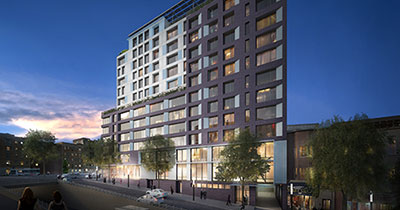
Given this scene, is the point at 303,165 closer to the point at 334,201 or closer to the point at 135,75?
the point at 334,201

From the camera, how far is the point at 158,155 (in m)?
61.8

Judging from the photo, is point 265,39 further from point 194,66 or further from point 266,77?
point 194,66

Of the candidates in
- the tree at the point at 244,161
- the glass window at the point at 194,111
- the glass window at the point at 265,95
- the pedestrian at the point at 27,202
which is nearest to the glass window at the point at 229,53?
the glass window at the point at 265,95

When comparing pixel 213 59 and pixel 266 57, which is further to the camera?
pixel 213 59

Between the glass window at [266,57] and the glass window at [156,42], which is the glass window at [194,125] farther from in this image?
the glass window at [156,42]

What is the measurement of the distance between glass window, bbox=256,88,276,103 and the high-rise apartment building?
7.2 inches

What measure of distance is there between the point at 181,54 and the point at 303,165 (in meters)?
41.8

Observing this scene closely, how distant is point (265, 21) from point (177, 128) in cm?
3224

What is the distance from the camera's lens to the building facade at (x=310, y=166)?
34.4 metres

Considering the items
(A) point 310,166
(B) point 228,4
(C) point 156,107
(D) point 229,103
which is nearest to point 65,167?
(C) point 156,107

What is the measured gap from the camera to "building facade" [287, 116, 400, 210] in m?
34.4

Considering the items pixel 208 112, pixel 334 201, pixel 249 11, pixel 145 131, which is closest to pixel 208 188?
pixel 208 112

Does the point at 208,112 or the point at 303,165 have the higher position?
the point at 208,112

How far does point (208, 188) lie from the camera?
55.3m
